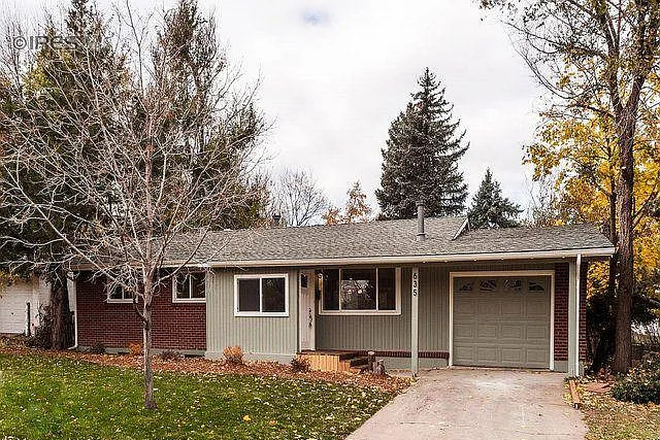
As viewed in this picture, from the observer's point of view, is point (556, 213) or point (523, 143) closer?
point (523, 143)

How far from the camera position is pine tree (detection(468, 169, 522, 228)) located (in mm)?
33250

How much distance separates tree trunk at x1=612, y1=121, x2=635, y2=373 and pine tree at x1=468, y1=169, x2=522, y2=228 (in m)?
19.7

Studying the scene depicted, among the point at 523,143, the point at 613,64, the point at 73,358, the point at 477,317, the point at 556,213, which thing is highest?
the point at 613,64

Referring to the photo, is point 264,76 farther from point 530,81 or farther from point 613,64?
point 613,64

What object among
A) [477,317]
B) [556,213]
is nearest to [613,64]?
[477,317]

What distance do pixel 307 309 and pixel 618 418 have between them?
771 cm

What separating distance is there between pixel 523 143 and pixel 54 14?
39.1 ft

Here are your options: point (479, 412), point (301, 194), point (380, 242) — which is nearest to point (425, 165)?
point (301, 194)

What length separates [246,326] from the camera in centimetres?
1485

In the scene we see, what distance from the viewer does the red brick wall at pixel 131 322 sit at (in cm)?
1589

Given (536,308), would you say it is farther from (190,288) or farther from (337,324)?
(190,288)

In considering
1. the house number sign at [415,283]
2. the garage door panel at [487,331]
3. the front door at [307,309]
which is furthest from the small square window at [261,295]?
the garage door panel at [487,331]

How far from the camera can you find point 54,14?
15.1m

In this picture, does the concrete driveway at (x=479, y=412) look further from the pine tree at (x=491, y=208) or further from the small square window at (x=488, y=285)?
the pine tree at (x=491, y=208)
